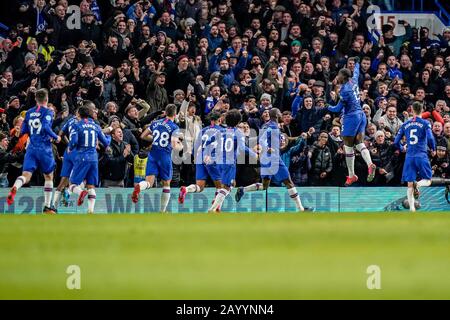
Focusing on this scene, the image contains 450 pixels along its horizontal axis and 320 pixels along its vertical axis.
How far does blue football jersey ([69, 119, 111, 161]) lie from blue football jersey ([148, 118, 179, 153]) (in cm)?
97

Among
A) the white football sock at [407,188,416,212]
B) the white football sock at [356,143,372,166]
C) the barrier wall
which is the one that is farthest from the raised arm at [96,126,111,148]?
the white football sock at [407,188,416,212]

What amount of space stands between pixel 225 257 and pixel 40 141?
7.82 m

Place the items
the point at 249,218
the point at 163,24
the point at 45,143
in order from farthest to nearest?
the point at 163,24, the point at 45,143, the point at 249,218

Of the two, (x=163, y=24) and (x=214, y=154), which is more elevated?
(x=163, y=24)

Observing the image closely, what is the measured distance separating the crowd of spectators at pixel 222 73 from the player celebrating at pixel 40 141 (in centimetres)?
125

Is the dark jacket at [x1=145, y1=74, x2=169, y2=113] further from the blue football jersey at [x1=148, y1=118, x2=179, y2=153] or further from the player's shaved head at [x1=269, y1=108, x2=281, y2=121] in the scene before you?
the player's shaved head at [x1=269, y1=108, x2=281, y2=121]

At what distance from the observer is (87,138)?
18250 millimetres

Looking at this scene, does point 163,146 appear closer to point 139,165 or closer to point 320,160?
point 139,165

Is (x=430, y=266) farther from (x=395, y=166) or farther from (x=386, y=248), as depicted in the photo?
(x=395, y=166)

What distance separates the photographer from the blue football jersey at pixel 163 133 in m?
18.6

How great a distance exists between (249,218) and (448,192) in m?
6.15

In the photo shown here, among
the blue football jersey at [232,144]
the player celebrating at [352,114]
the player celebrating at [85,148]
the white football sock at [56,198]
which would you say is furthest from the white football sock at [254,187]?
the white football sock at [56,198]
